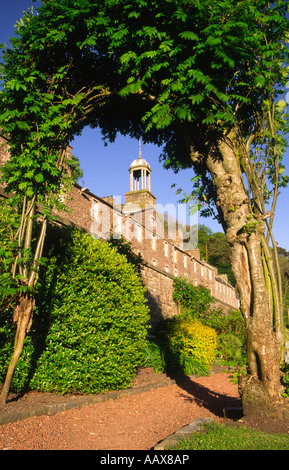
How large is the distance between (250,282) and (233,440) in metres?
2.12

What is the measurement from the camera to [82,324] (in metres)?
6.48

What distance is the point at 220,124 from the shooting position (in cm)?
530

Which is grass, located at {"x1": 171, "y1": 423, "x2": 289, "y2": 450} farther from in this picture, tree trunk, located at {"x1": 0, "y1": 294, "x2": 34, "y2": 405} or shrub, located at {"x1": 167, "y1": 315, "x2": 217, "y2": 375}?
shrub, located at {"x1": 167, "y1": 315, "x2": 217, "y2": 375}

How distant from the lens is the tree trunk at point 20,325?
492 centimetres

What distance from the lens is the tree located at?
4.64 meters

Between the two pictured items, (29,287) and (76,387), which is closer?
(29,287)

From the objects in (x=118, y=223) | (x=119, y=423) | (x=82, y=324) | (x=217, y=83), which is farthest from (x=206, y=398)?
(x=118, y=223)

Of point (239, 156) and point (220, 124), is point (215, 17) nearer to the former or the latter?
point (220, 124)

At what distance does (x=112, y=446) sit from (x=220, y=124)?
15.6ft

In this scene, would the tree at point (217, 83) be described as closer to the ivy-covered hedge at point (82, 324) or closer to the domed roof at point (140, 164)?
the ivy-covered hedge at point (82, 324)

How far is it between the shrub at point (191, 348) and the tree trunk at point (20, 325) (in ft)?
21.1

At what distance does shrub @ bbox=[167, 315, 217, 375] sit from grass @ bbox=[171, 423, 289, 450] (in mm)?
6507

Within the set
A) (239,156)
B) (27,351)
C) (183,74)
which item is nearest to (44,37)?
(183,74)

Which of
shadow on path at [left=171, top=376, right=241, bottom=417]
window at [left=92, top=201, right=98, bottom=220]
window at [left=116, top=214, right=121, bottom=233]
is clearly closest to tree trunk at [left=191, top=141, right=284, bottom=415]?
shadow on path at [left=171, top=376, right=241, bottom=417]
